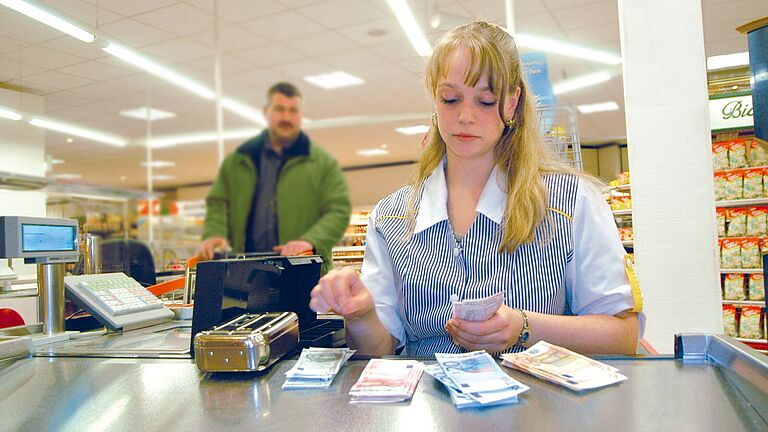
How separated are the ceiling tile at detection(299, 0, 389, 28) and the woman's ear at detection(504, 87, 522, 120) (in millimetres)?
1729

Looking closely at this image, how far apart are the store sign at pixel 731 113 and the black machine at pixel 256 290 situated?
163 cm

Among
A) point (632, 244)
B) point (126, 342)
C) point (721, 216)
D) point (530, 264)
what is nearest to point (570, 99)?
point (721, 216)

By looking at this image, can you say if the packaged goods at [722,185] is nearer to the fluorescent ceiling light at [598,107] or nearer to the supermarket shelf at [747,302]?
the supermarket shelf at [747,302]

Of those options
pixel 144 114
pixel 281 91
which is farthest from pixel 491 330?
pixel 144 114

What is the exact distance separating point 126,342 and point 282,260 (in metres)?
0.47

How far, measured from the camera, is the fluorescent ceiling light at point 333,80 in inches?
109

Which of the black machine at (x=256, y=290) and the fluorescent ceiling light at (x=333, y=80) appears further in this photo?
the fluorescent ceiling light at (x=333, y=80)

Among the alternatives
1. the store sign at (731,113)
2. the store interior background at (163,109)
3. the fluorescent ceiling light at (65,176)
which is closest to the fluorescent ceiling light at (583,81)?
the store sign at (731,113)

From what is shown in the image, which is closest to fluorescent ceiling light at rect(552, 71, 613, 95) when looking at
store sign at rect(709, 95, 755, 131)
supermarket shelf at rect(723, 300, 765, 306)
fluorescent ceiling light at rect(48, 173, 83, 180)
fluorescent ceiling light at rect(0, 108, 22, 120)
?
store sign at rect(709, 95, 755, 131)

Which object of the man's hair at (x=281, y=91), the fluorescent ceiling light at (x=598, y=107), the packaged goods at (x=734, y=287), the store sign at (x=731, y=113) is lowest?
the packaged goods at (x=734, y=287)

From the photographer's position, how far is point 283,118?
4.64 ft

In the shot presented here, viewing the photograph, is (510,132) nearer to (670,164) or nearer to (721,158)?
(670,164)

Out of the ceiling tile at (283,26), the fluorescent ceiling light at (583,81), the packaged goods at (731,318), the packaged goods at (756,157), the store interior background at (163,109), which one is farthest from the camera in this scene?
the packaged goods at (731,318)

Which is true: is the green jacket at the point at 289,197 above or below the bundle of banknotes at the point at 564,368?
above
